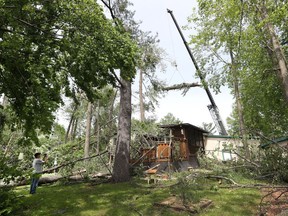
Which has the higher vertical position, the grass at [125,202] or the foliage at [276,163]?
the foliage at [276,163]

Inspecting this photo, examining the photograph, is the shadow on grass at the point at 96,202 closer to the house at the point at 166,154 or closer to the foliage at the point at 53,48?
the foliage at the point at 53,48

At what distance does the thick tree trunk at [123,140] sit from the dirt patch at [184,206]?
447cm

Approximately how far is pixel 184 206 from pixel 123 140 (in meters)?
6.13

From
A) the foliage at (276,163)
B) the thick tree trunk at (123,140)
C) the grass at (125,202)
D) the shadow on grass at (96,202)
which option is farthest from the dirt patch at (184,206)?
the thick tree trunk at (123,140)

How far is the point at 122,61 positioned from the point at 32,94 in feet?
10.8

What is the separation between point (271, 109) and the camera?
17.2 m

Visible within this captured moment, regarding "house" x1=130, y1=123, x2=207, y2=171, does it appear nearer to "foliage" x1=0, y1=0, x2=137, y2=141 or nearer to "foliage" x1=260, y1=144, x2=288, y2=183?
"foliage" x1=260, y1=144, x2=288, y2=183

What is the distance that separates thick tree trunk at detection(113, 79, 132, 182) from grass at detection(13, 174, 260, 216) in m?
1.53

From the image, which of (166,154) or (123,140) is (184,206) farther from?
(166,154)

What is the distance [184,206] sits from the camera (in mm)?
6621

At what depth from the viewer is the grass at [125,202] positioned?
21.7ft

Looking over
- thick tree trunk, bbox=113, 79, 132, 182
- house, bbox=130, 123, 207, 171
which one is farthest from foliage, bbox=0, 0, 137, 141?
house, bbox=130, 123, 207, 171

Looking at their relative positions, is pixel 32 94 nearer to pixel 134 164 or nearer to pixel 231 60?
pixel 134 164

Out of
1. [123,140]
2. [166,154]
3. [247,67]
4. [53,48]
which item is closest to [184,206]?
[123,140]
